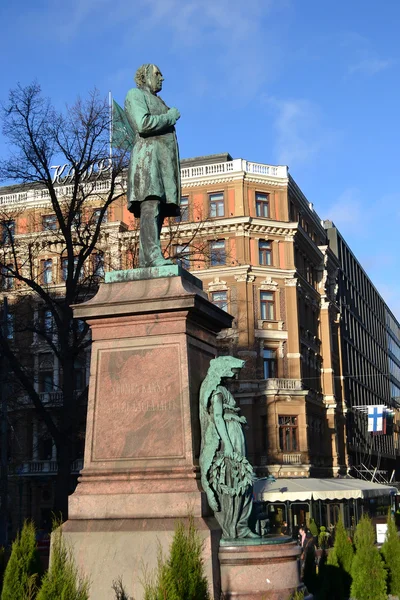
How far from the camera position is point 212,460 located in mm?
8617

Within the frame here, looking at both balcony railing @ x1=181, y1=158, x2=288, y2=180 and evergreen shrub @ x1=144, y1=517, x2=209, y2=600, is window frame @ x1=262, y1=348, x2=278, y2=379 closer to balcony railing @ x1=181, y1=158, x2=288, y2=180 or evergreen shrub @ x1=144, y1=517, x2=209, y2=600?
balcony railing @ x1=181, y1=158, x2=288, y2=180

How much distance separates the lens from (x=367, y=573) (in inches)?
434

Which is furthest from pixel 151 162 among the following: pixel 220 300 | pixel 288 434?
pixel 288 434

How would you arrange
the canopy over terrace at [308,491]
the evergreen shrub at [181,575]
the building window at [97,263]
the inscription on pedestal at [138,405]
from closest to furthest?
the evergreen shrub at [181,575] < the inscription on pedestal at [138,405] < the building window at [97,263] < the canopy over terrace at [308,491]

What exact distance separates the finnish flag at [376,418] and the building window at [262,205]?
13631 millimetres

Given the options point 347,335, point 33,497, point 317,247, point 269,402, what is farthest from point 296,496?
point 347,335

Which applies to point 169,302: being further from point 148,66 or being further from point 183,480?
point 148,66

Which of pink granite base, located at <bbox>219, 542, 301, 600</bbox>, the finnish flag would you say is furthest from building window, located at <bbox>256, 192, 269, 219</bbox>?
pink granite base, located at <bbox>219, 542, 301, 600</bbox>

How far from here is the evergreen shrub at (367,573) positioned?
35.7ft

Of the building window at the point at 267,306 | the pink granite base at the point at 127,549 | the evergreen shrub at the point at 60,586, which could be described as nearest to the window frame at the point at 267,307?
the building window at the point at 267,306

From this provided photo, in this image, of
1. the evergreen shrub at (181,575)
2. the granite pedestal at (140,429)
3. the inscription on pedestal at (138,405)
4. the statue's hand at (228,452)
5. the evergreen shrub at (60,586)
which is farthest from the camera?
the inscription on pedestal at (138,405)

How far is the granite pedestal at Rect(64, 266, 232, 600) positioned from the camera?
832 centimetres

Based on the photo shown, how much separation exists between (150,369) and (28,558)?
2.42 meters

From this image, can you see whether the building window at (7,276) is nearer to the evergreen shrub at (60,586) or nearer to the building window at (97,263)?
the building window at (97,263)
